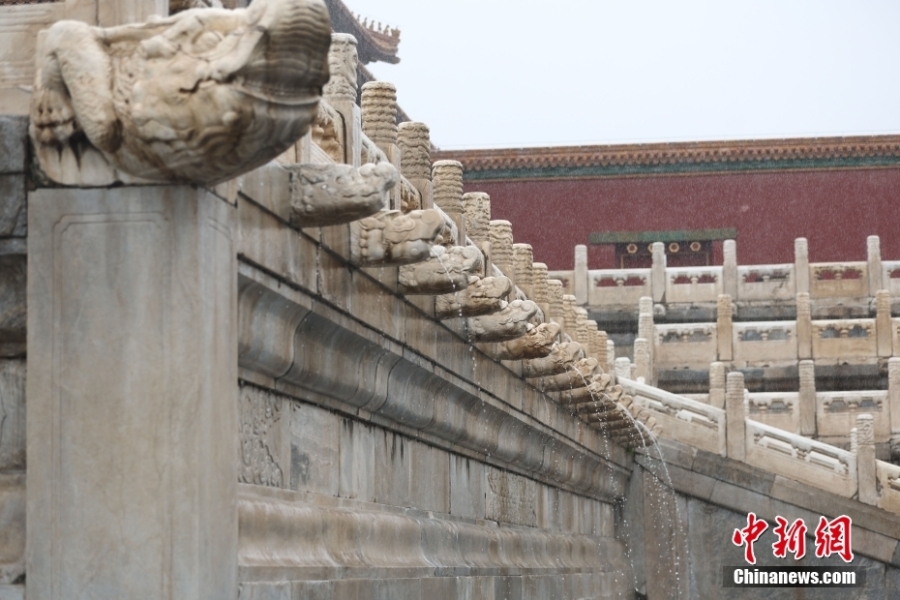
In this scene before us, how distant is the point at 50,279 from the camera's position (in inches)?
218

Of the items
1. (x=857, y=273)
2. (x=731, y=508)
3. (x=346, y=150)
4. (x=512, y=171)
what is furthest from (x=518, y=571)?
(x=512, y=171)

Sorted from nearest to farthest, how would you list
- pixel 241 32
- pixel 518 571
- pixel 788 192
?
pixel 241 32 → pixel 518 571 → pixel 788 192

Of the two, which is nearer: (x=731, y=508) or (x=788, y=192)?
(x=731, y=508)

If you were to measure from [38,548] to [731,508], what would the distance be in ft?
56.0

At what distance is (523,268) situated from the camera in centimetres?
1437

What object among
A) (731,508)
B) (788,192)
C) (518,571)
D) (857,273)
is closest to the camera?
(518,571)

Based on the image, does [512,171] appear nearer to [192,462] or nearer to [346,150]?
[346,150]

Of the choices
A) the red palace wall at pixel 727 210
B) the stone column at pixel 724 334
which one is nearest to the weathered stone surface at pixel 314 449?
the stone column at pixel 724 334

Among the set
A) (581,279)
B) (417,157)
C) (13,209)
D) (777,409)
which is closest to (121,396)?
(13,209)

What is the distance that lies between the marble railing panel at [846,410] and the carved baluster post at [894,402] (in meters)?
0.12

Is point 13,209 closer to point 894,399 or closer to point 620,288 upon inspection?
point 894,399

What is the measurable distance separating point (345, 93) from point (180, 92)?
9.70 feet

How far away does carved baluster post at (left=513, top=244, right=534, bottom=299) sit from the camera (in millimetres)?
14305

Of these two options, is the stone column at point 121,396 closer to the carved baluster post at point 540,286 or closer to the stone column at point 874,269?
the carved baluster post at point 540,286
